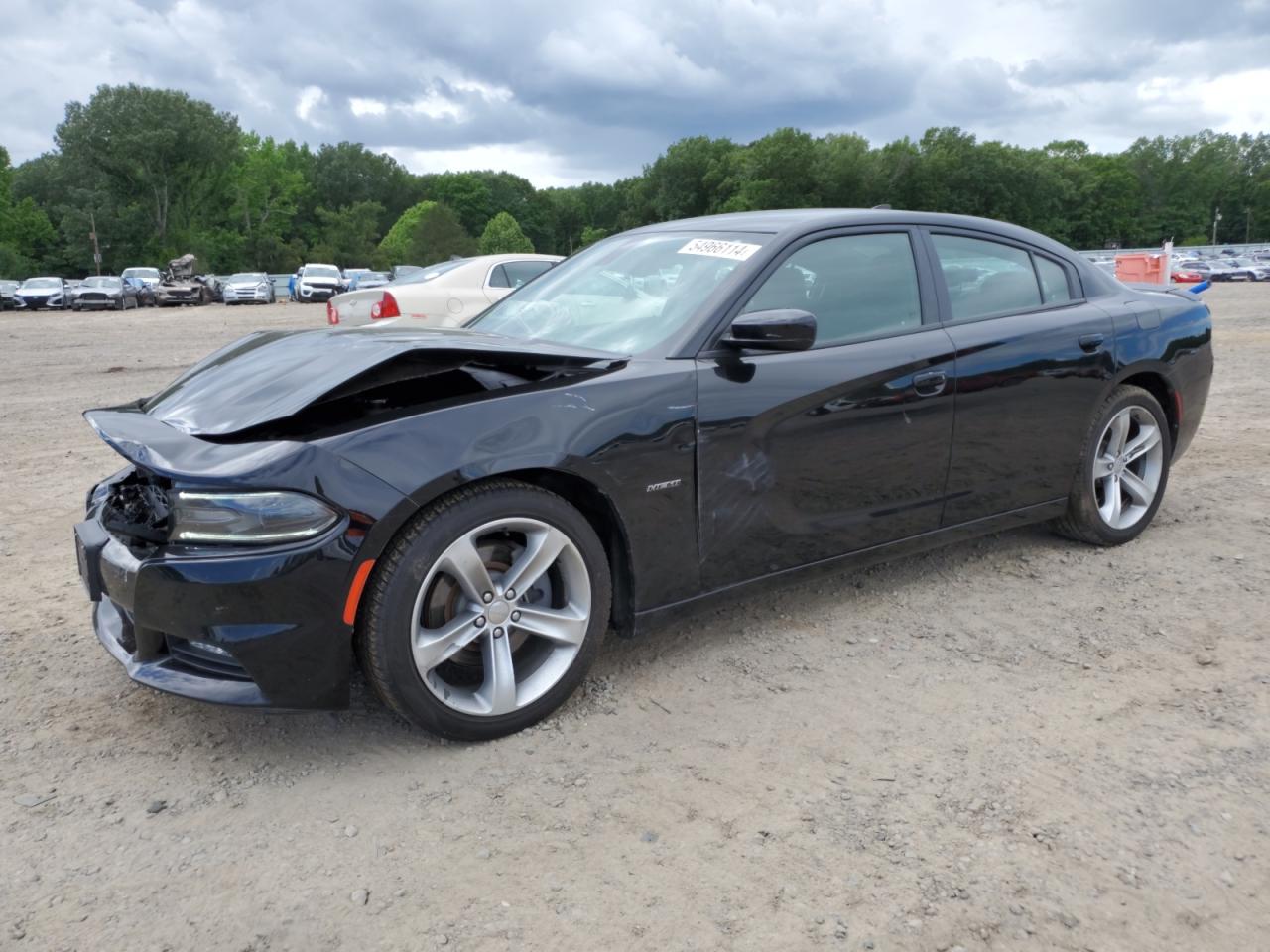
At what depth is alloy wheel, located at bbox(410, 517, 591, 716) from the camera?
277 centimetres

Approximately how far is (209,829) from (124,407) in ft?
5.03

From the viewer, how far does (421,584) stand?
269cm

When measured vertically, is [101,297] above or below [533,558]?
above

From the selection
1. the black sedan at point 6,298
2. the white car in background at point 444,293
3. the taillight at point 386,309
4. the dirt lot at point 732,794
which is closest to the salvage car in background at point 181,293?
the black sedan at point 6,298

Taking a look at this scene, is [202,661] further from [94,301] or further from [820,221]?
[94,301]

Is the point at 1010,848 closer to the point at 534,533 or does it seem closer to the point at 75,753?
the point at 534,533

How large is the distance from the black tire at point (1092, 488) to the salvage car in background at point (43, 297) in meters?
41.1

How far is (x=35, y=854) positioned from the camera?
2.43 metres

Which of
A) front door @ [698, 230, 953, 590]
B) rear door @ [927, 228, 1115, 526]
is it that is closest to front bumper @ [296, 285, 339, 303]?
rear door @ [927, 228, 1115, 526]

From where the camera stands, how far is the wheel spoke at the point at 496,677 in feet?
9.43

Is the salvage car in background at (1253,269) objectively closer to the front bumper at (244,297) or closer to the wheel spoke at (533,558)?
the front bumper at (244,297)

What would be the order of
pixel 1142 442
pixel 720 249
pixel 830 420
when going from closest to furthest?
1. pixel 830 420
2. pixel 720 249
3. pixel 1142 442

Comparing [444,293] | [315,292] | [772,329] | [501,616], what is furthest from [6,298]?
[772,329]

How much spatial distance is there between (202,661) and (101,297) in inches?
1560
